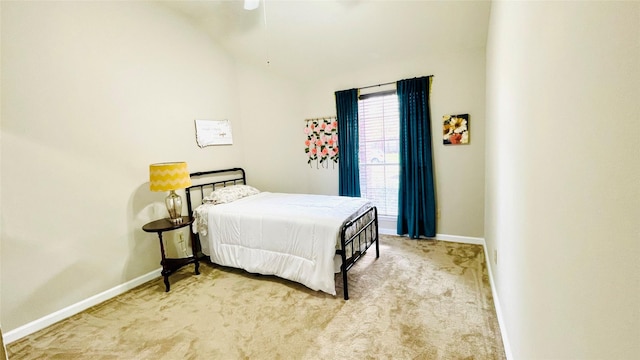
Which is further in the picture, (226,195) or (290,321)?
(226,195)

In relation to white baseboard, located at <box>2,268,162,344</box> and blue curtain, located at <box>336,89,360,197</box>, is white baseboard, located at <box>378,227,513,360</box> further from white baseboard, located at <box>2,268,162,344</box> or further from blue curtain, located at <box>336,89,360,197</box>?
white baseboard, located at <box>2,268,162,344</box>

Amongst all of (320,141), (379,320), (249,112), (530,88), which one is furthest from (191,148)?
(530,88)

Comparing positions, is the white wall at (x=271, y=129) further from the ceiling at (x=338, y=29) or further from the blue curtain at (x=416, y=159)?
the blue curtain at (x=416, y=159)

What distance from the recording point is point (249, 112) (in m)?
4.19

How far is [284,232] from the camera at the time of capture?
2.64 metres

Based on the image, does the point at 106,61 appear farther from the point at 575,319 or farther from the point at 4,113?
the point at 575,319

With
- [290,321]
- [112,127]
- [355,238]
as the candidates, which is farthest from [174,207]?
[355,238]

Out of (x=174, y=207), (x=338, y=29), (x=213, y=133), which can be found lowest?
(x=174, y=207)

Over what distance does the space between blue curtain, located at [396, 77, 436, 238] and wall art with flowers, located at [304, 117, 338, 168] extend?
1053 millimetres

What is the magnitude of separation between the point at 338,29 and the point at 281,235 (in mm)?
2362

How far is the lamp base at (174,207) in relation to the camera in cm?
288

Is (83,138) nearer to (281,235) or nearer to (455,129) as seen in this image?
(281,235)

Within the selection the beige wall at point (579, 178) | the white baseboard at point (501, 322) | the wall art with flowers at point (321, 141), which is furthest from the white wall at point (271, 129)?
the beige wall at point (579, 178)

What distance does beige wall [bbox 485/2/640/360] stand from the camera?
47 cm
